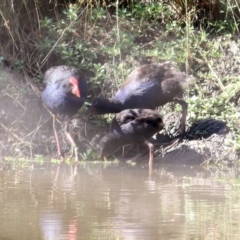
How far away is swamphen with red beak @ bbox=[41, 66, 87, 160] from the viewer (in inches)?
330

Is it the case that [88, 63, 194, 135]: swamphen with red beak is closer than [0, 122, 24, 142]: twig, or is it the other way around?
[88, 63, 194, 135]: swamphen with red beak

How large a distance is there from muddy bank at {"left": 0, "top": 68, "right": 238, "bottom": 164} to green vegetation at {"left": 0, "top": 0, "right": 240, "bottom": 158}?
31 cm

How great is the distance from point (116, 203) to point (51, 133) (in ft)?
10.4

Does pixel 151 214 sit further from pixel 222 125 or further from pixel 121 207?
pixel 222 125

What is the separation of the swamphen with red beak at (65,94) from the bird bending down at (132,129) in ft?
1.33

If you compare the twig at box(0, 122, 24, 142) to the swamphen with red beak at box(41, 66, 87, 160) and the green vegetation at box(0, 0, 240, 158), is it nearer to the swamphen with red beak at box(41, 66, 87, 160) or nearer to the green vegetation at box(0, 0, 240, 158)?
the swamphen with red beak at box(41, 66, 87, 160)

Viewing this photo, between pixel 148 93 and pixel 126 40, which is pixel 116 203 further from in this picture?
pixel 126 40

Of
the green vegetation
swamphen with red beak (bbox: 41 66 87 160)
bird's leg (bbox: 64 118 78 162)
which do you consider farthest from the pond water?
the green vegetation

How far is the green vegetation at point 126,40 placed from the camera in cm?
945

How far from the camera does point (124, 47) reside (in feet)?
32.1

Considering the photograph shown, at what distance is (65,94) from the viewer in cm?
841

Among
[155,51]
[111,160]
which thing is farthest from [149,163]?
[155,51]

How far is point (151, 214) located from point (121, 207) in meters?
0.34

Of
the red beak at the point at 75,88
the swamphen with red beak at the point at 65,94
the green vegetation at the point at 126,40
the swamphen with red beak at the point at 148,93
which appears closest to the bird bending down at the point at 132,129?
the swamphen with red beak at the point at 148,93
